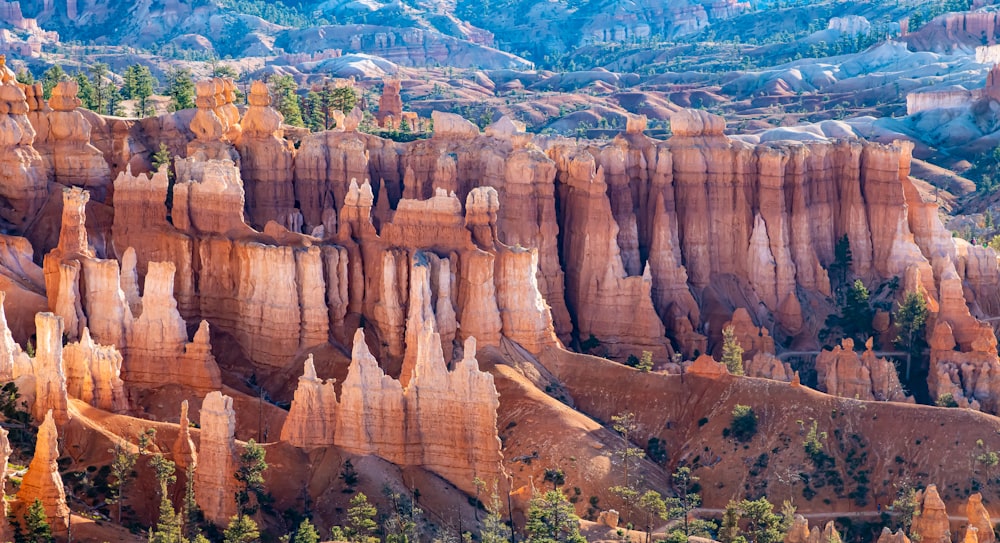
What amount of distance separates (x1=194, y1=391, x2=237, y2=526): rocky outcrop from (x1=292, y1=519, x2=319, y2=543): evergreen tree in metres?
4.77

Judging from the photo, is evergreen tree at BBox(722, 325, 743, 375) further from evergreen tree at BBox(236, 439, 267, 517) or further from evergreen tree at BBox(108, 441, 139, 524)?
evergreen tree at BBox(108, 441, 139, 524)

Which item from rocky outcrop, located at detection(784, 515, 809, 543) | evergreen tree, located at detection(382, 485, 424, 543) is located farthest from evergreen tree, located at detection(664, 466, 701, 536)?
evergreen tree, located at detection(382, 485, 424, 543)

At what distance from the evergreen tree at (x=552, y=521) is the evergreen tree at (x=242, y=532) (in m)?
9.14

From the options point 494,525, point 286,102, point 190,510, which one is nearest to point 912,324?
point 494,525

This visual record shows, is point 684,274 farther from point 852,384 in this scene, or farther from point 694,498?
point 694,498

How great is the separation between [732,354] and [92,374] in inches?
1118

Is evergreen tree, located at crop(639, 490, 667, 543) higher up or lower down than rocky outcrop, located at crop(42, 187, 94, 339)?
lower down

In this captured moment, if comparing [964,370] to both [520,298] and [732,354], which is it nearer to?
[732,354]

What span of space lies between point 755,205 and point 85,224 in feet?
107

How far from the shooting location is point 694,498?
8306 cm

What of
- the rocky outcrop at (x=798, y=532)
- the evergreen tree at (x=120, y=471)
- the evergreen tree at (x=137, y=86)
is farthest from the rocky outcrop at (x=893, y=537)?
the evergreen tree at (x=137, y=86)

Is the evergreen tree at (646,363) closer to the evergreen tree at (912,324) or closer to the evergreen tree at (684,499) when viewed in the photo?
the evergreen tree at (684,499)

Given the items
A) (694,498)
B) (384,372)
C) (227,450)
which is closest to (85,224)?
(384,372)

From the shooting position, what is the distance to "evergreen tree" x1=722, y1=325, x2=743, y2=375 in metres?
96.5
